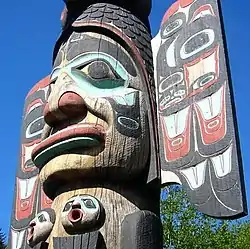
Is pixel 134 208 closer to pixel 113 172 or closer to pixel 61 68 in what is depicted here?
pixel 113 172

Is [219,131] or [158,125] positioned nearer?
[219,131]

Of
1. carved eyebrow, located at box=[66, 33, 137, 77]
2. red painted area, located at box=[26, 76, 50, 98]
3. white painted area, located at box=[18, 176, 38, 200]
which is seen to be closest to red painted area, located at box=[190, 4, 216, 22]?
carved eyebrow, located at box=[66, 33, 137, 77]

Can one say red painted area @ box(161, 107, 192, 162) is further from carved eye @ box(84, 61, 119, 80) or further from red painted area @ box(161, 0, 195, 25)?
red painted area @ box(161, 0, 195, 25)

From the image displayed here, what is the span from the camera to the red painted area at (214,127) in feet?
9.15

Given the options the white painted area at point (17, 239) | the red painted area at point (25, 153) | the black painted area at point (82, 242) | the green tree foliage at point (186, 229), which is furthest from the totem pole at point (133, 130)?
the green tree foliage at point (186, 229)

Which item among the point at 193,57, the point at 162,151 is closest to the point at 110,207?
→ the point at 162,151

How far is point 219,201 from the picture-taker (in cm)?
264

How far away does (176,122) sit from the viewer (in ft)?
10.2

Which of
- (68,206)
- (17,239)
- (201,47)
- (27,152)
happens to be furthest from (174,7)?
(17,239)

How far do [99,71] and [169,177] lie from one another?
2.76 ft

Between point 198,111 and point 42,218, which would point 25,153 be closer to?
point 42,218

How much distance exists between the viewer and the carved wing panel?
3.98 meters

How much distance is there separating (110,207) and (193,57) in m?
1.03

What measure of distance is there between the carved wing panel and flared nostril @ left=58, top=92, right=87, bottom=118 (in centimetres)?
90
